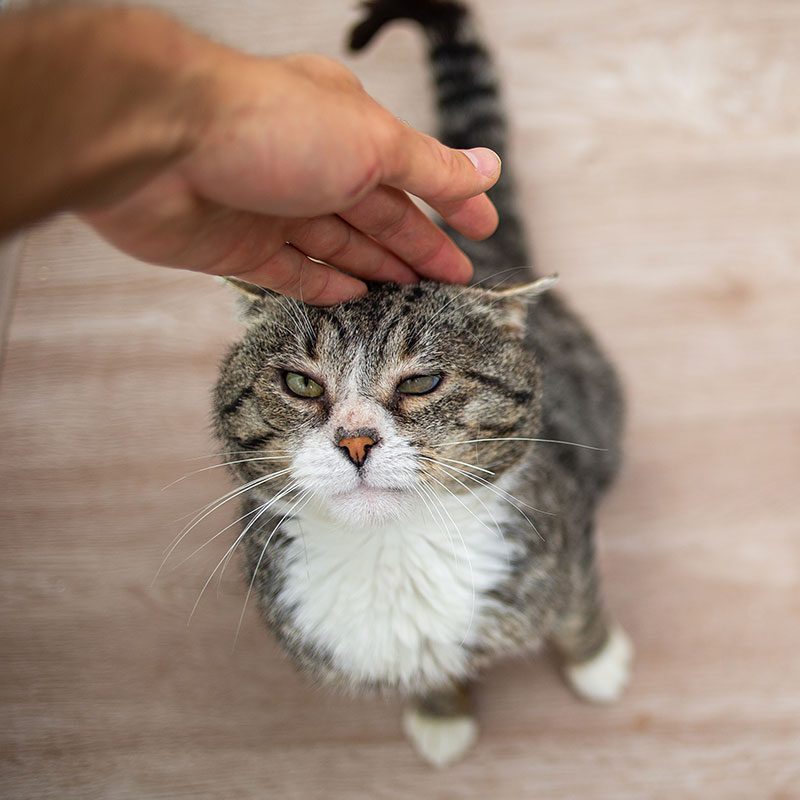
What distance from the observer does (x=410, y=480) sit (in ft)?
3.15

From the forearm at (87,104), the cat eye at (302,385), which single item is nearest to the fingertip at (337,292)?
the cat eye at (302,385)

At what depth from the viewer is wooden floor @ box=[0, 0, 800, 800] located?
5.00 feet

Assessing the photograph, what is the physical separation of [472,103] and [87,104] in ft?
4.00

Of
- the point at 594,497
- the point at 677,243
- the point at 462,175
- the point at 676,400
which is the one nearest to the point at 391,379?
the point at 462,175

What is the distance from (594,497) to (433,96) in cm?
114

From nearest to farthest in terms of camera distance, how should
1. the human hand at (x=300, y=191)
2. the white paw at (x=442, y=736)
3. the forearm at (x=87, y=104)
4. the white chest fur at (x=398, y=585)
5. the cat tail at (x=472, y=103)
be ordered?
the forearm at (x=87, y=104) < the human hand at (x=300, y=191) < the white chest fur at (x=398, y=585) < the white paw at (x=442, y=736) < the cat tail at (x=472, y=103)

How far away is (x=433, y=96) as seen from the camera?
6.23ft

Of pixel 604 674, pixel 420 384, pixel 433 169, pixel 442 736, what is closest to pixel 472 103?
pixel 433 169

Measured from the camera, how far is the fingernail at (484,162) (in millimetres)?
1029

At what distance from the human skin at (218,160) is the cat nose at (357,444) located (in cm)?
24

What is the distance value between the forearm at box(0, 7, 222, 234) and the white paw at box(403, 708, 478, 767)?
4.04 ft

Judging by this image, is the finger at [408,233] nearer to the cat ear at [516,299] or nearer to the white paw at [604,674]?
the cat ear at [516,299]

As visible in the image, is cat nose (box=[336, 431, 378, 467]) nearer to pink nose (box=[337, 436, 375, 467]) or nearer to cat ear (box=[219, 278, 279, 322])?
pink nose (box=[337, 436, 375, 467])

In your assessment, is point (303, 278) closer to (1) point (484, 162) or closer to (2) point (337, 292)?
(2) point (337, 292)
